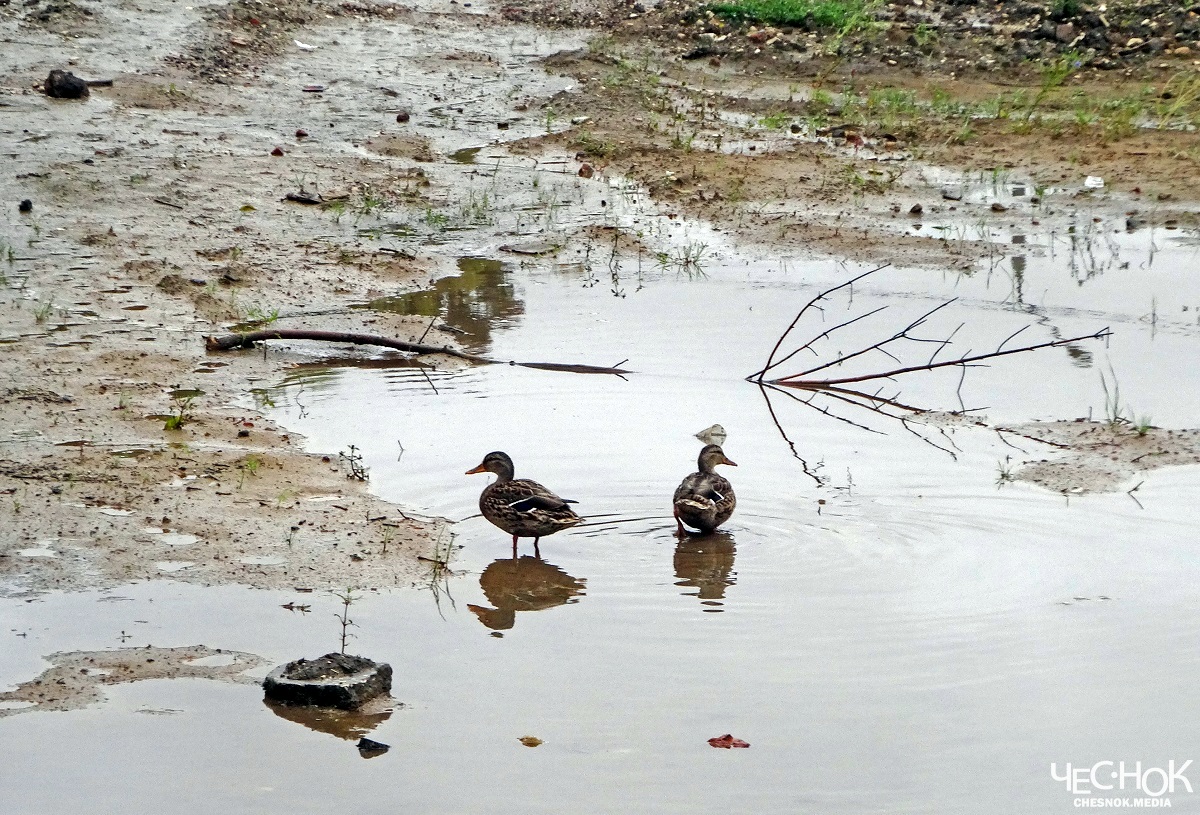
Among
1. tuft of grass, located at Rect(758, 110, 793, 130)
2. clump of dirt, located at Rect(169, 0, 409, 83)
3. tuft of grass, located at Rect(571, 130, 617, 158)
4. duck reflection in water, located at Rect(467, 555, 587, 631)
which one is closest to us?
duck reflection in water, located at Rect(467, 555, 587, 631)

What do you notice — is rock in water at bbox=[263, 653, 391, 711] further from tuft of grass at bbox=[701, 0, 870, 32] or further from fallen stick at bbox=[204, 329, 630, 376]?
tuft of grass at bbox=[701, 0, 870, 32]

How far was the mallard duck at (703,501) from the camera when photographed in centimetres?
674

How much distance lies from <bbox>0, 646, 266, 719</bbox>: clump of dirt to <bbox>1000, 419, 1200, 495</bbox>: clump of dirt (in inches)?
169

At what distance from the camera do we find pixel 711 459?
24.1 ft

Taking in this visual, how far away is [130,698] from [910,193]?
397 inches

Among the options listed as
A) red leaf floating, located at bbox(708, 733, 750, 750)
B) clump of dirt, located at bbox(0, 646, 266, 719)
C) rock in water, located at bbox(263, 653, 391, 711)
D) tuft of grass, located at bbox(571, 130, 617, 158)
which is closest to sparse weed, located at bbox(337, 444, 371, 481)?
clump of dirt, located at bbox(0, 646, 266, 719)

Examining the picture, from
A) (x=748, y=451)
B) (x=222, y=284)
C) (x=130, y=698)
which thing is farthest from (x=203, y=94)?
(x=130, y=698)

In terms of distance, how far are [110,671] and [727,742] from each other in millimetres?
2260

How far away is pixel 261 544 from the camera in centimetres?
640

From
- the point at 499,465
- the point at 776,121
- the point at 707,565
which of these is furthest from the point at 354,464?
the point at 776,121

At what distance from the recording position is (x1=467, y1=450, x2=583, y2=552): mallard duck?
6.65 meters

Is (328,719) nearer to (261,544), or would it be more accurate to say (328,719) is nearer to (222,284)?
(261,544)

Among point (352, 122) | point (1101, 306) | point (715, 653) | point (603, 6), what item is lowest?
point (715, 653)

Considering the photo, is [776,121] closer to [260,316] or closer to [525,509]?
[260,316]
